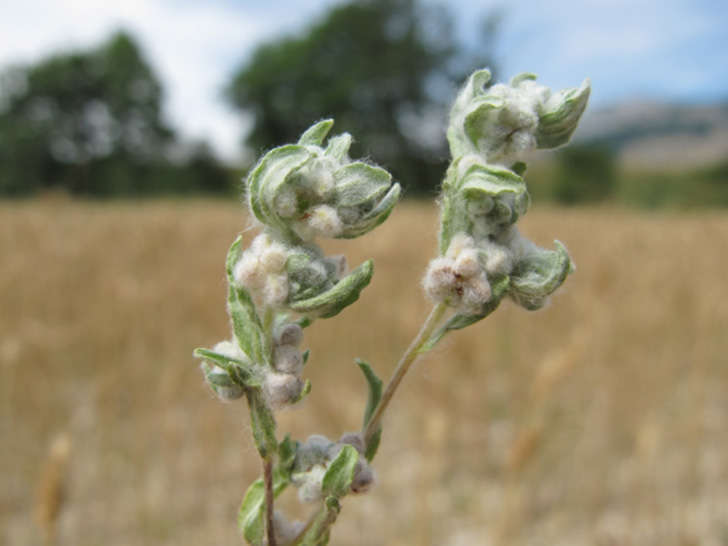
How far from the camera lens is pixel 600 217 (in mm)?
17062

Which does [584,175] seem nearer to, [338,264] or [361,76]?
[361,76]

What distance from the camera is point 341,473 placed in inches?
37.6

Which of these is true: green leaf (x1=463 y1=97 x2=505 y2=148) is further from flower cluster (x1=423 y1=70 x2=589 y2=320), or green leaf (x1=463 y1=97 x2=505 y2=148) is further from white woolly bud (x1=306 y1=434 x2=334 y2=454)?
white woolly bud (x1=306 y1=434 x2=334 y2=454)

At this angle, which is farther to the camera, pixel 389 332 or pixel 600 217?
pixel 600 217

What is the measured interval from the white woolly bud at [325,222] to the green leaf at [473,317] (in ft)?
0.75

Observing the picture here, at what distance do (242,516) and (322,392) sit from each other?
16.3 ft

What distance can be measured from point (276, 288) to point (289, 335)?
0.28ft

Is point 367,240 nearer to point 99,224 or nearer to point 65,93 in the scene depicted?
point 99,224

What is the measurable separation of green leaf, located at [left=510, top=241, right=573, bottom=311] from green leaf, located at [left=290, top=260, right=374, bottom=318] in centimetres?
26

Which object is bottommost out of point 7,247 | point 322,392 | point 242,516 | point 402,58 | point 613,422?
point 242,516

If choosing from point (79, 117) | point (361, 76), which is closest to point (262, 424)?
point (361, 76)

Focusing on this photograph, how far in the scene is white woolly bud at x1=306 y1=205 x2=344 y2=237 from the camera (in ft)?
3.07

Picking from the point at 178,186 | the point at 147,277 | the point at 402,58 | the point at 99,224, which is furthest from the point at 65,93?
the point at 147,277

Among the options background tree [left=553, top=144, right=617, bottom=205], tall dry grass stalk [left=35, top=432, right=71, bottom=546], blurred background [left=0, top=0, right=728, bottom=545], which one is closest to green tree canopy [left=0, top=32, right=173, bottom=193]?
background tree [left=553, top=144, right=617, bottom=205]
